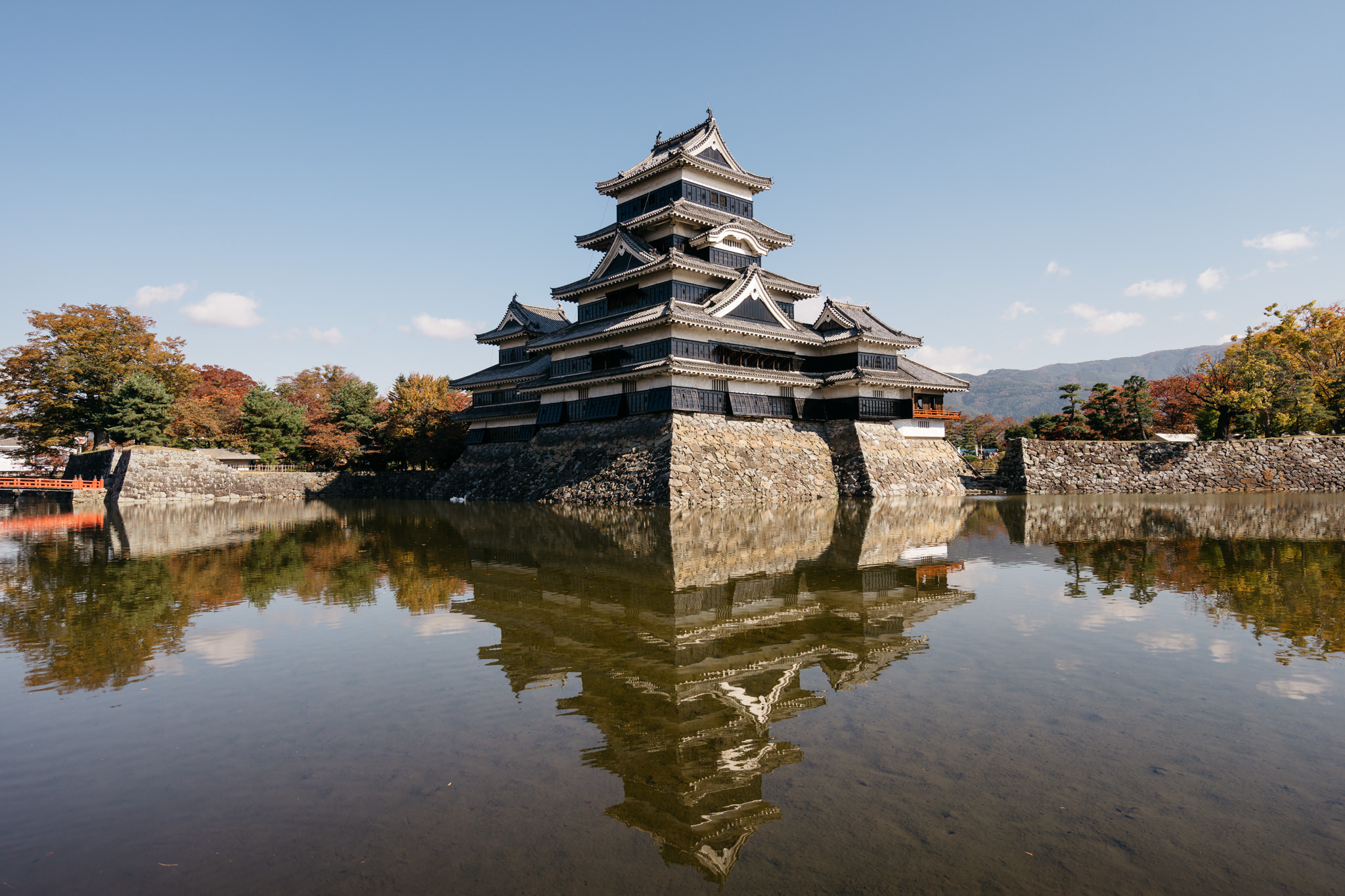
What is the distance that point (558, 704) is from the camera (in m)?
5.41

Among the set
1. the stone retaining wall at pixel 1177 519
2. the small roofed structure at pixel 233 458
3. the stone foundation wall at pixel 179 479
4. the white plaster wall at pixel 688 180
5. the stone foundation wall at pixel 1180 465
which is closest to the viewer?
the stone retaining wall at pixel 1177 519

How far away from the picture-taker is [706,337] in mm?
29484

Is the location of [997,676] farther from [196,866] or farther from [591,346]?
[591,346]

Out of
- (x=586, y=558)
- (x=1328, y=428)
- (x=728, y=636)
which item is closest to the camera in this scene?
(x=728, y=636)

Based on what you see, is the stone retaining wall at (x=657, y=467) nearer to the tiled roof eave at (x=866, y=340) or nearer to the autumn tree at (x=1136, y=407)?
the tiled roof eave at (x=866, y=340)

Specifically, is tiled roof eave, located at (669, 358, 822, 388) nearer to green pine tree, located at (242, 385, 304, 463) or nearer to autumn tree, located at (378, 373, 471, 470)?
autumn tree, located at (378, 373, 471, 470)

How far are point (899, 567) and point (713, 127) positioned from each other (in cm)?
3003

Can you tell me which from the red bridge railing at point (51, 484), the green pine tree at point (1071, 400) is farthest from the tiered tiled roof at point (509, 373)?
the green pine tree at point (1071, 400)

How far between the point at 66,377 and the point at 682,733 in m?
53.4

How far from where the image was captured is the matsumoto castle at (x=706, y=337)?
96.1ft

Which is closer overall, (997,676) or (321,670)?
(997,676)

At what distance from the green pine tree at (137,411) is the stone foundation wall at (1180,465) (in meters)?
51.7

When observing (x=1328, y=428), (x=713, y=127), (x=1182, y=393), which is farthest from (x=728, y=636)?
(x=1182, y=393)

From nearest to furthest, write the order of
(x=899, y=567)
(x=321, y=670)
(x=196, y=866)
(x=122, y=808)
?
(x=196, y=866), (x=122, y=808), (x=321, y=670), (x=899, y=567)
